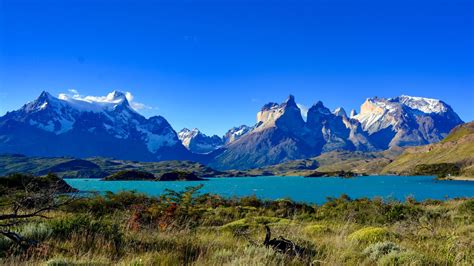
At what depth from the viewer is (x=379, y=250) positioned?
28.0ft

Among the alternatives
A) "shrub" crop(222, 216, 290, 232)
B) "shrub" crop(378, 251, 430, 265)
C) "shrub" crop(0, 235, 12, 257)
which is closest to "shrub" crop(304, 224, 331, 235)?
"shrub" crop(222, 216, 290, 232)

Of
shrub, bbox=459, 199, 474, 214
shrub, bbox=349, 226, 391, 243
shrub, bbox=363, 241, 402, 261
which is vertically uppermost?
shrub, bbox=363, 241, 402, 261

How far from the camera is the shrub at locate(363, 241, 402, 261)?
8266 millimetres

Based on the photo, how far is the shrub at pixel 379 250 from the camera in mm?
8266

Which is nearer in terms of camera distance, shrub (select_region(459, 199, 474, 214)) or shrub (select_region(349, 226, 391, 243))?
shrub (select_region(349, 226, 391, 243))

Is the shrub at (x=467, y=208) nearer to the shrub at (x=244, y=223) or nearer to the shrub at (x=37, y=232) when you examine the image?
the shrub at (x=244, y=223)

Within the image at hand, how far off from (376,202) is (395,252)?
21.4 m

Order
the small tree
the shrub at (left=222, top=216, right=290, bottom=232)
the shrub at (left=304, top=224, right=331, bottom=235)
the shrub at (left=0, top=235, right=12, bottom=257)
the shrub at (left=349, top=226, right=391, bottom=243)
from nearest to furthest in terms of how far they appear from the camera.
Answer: the small tree
the shrub at (left=0, top=235, right=12, bottom=257)
the shrub at (left=349, top=226, right=391, bottom=243)
the shrub at (left=304, top=224, right=331, bottom=235)
the shrub at (left=222, top=216, right=290, bottom=232)

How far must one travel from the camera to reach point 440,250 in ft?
30.0

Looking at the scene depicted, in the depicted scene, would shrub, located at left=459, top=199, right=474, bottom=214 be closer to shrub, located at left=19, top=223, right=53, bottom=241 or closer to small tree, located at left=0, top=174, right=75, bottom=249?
small tree, located at left=0, top=174, right=75, bottom=249

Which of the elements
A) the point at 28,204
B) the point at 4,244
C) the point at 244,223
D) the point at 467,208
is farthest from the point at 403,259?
the point at 467,208

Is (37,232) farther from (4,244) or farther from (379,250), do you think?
(379,250)

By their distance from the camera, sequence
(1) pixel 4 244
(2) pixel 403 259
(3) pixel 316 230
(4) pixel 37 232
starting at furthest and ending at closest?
1. (3) pixel 316 230
2. (4) pixel 37 232
3. (1) pixel 4 244
4. (2) pixel 403 259

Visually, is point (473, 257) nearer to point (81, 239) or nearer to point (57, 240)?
point (81, 239)
